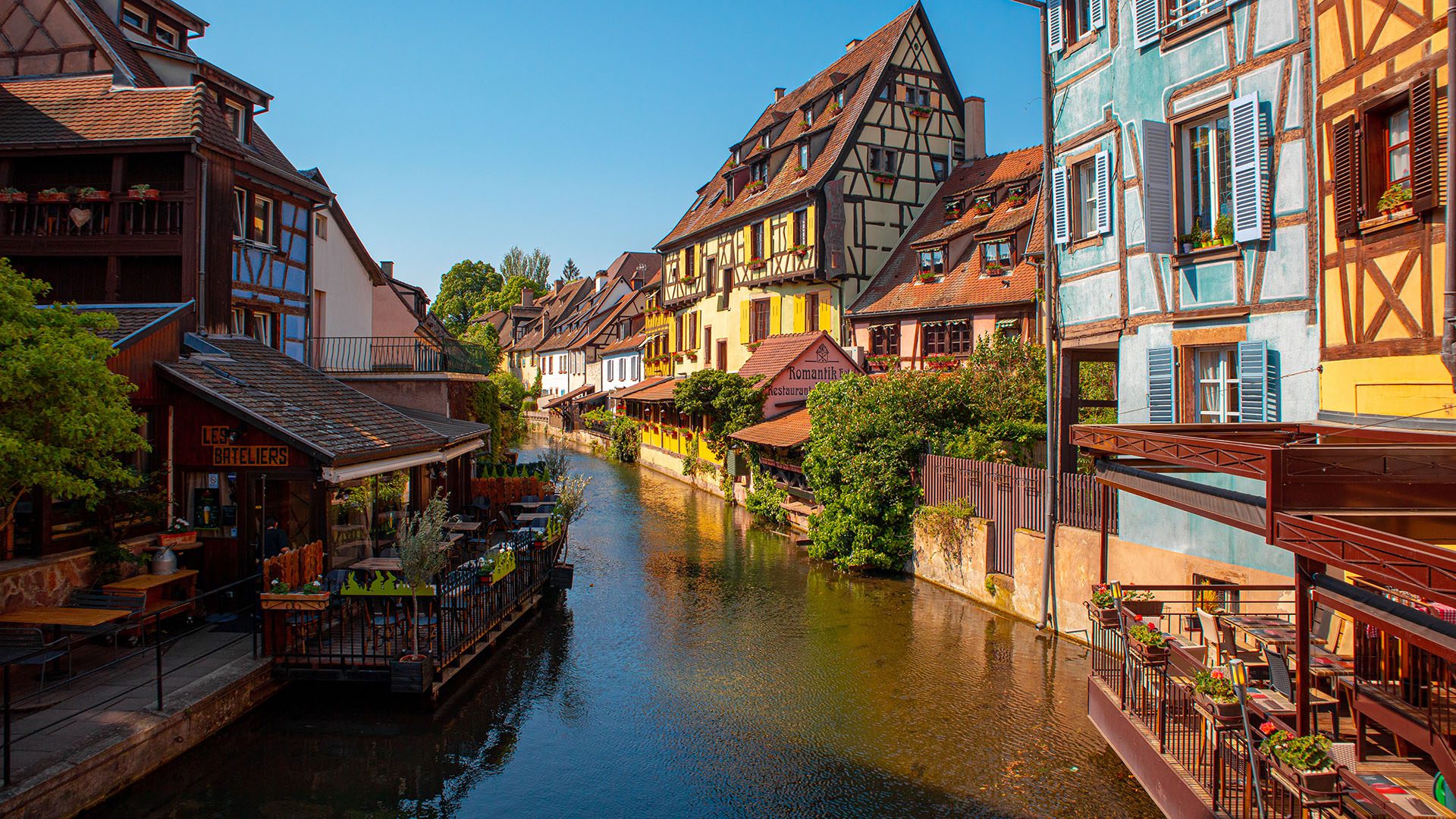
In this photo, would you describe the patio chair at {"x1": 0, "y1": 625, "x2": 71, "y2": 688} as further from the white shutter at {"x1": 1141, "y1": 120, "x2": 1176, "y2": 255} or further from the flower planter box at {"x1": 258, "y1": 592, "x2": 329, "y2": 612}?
the white shutter at {"x1": 1141, "y1": 120, "x2": 1176, "y2": 255}

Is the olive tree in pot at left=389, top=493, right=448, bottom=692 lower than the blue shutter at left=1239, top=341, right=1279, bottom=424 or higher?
lower

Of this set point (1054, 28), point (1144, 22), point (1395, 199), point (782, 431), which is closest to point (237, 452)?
point (1395, 199)

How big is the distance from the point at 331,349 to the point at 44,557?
38.3 ft

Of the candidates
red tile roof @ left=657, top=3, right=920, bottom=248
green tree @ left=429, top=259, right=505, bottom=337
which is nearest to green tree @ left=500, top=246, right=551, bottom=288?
green tree @ left=429, top=259, right=505, bottom=337

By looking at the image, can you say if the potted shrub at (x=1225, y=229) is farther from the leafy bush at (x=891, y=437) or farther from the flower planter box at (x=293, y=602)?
the flower planter box at (x=293, y=602)

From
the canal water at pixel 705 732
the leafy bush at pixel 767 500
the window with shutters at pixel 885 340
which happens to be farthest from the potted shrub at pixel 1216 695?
the window with shutters at pixel 885 340

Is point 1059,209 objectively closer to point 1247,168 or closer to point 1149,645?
point 1247,168

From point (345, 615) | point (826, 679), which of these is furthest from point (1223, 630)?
point (345, 615)

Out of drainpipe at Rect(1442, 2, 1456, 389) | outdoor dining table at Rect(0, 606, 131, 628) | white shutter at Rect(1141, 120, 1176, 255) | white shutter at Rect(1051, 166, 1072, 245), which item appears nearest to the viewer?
drainpipe at Rect(1442, 2, 1456, 389)

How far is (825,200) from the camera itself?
101 ft

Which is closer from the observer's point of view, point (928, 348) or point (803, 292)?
point (928, 348)

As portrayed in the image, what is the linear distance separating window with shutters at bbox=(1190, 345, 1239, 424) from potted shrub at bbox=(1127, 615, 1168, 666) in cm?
407

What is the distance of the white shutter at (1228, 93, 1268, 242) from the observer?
10578mm

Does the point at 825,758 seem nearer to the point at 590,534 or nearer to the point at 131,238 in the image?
the point at 131,238
